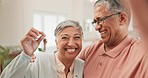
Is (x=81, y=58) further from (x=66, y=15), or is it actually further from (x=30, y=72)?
(x=66, y=15)

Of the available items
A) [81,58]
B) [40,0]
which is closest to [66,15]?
[40,0]

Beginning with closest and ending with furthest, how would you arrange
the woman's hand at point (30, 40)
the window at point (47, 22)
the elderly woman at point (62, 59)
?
the woman's hand at point (30, 40) < the elderly woman at point (62, 59) < the window at point (47, 22)

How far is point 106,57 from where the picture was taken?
49.2 inches

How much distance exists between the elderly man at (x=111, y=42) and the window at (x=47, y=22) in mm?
2781

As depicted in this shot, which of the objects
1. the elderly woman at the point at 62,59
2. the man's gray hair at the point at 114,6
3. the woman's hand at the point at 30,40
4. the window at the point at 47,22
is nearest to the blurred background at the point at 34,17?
the window at the point at 47,22

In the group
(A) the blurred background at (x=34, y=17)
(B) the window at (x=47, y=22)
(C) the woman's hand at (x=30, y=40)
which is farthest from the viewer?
(B) the window at (x=47, y=22)

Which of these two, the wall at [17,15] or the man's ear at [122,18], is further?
the wall at [17,15]

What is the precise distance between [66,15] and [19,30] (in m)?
1.34

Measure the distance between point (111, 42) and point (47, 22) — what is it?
3160mm

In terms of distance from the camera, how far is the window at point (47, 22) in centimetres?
399

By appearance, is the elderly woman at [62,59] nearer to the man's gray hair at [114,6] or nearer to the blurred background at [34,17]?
the man's gray hair at [114,6]

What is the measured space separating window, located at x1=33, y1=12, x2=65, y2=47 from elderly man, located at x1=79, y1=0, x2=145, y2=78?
2781 mm

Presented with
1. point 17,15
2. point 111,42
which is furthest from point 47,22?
point 111,42

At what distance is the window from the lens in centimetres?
399
